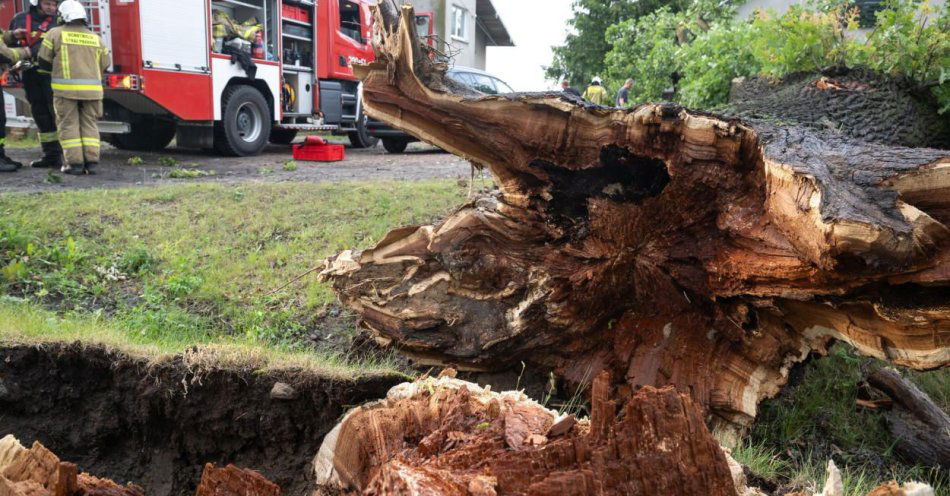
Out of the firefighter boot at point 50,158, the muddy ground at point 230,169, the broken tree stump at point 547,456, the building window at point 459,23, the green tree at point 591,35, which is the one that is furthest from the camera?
the building window at point 459,23

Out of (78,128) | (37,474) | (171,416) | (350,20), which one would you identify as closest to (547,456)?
(37,474)

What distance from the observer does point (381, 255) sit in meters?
3.81

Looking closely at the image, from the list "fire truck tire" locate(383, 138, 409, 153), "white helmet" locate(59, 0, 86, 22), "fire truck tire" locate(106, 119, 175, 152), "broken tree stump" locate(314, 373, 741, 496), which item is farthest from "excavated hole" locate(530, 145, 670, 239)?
"fire truck tire" locate(383, 138, 409, 153)

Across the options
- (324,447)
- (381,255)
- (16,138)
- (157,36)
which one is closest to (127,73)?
(157,36)

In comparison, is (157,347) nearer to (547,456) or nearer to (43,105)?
(547,456)

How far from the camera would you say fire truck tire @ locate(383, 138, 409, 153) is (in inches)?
571

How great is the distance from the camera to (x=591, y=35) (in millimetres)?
23859

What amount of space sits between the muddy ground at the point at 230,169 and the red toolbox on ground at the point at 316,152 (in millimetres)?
285

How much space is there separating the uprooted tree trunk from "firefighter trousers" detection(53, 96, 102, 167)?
20.9 feet

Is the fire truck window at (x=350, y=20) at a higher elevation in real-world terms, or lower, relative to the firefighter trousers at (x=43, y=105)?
higher

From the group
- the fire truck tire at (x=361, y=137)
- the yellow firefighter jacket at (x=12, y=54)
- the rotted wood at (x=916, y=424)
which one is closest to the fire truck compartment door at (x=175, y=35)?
the yellow firefighter jacket at (x=12, y=54)

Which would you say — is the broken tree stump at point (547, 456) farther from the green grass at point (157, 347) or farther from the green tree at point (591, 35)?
the green tree at point (591, 35)

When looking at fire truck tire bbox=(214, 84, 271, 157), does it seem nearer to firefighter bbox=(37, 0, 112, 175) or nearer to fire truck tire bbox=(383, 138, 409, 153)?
fire truck tire bbox=(383, 138, 409, 153)

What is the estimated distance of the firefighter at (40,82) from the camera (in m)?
8.96
